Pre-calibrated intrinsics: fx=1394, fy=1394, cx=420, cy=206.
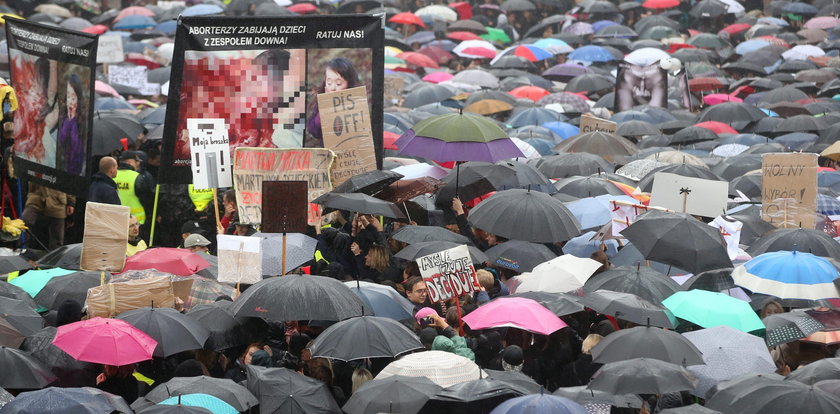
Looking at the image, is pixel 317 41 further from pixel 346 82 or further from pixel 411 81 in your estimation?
pixel 411 81

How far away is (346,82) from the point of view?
46.4ft

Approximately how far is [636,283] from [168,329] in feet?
12.2

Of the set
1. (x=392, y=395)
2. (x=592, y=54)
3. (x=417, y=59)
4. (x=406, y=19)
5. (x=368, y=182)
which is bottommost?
(x=392, y=395)

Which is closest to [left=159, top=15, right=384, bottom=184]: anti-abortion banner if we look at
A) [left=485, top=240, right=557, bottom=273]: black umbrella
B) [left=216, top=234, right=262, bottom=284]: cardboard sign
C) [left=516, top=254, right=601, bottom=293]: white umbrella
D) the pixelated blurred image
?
the pixelated blurred image

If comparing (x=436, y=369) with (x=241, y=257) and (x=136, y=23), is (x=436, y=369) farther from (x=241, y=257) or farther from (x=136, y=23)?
(x=136, y=23)

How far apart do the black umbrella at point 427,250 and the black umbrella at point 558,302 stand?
0.87 m

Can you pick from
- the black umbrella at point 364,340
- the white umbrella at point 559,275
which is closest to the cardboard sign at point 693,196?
the white umbrella at point 559,275

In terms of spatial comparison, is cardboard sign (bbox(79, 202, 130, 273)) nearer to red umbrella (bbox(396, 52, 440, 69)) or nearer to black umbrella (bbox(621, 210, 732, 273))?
black umbrella (bbox(621, 210, 732, 273))

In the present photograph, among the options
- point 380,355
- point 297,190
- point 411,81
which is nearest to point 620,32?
point 411,81

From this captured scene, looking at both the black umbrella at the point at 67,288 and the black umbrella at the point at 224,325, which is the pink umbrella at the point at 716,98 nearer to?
the black umbrella at the point at 67,288

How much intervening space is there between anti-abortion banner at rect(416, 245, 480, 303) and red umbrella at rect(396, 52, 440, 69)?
1872 centimetres

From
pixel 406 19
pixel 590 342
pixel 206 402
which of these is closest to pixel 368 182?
pixel 590 342

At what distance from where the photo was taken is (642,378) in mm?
8680

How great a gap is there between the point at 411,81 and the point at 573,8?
10.6 metres
